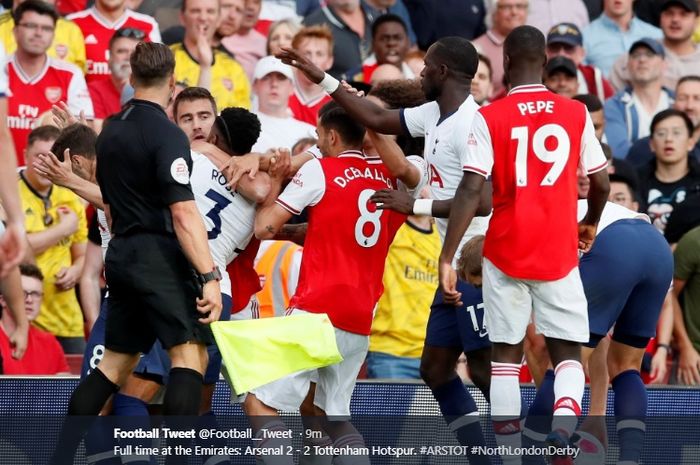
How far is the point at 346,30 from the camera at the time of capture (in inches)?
533

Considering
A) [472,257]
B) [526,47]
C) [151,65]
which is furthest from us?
[472,257]

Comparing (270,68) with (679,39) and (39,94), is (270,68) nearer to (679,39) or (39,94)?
(39,94)

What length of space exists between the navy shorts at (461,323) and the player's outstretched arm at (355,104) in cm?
104

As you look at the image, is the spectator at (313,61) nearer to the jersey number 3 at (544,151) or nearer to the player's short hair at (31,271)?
the player's short hair at (31,271)

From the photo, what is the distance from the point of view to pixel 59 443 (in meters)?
7.56

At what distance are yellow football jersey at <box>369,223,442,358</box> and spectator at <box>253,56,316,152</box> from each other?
156 centimetres

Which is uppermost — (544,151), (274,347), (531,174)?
(544,151)

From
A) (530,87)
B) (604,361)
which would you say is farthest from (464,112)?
(604,361)

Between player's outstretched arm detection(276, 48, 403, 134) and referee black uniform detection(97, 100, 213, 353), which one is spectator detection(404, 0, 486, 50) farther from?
referee black uniform detection(97, 100, 213, 353)

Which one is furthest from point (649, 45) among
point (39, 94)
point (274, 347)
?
point (274, 347)

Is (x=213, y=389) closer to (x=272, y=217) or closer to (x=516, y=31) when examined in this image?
(x=272, y=217)

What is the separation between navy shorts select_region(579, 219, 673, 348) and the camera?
792 cm

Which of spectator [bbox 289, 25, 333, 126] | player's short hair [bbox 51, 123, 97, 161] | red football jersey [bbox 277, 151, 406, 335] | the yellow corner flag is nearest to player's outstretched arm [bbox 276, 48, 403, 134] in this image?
red football jersey [bbox 277, 151, 406, 335]

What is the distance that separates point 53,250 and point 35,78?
1681 millimetres
